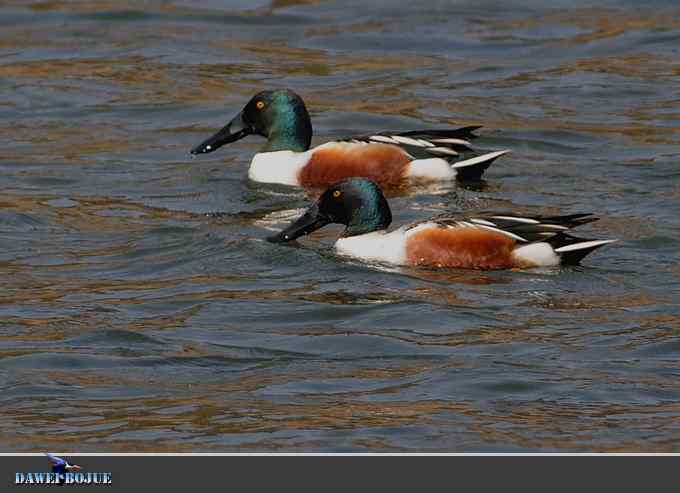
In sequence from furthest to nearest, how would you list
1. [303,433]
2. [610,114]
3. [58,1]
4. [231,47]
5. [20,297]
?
[58,1]
[231,47]
[610,114]
[20,297]
[303,433]

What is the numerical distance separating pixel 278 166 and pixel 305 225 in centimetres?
229

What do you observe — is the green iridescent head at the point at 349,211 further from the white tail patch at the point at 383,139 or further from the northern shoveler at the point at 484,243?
the white tail patch at the point at 383,139

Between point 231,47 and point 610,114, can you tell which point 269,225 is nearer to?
point 610,114

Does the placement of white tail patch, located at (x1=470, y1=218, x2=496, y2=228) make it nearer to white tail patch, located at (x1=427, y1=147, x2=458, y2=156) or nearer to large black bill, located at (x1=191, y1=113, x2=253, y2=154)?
white tail patch, located at (x1=427, y1=147, x2=458, y2=156)

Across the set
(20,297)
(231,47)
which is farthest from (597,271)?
(231,47)

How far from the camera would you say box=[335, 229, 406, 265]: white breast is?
1073cm

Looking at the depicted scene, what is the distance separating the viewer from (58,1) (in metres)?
19.2

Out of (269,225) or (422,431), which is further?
(269,225)

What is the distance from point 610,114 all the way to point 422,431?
7987 millimetres

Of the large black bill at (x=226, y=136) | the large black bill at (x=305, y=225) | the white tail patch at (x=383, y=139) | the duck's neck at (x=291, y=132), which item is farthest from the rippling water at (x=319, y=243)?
the white tail patch at (x=383, y=139)

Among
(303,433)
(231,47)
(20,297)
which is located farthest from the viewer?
(231,47)

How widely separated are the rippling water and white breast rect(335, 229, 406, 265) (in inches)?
5.9
